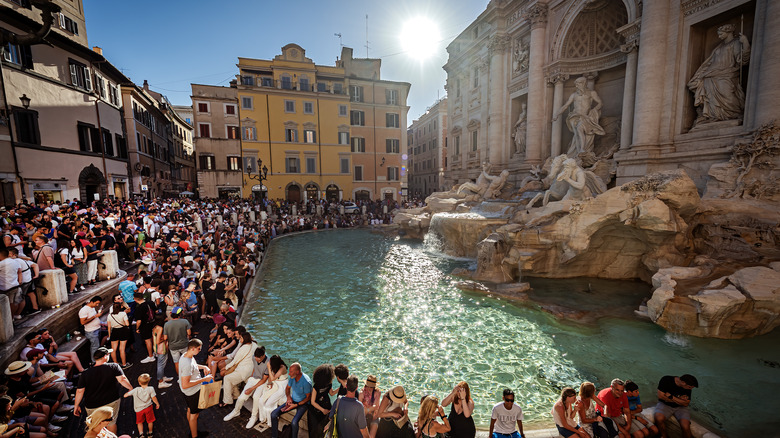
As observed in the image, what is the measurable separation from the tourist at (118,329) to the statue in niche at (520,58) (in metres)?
22.4

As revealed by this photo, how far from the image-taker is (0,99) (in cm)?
1370

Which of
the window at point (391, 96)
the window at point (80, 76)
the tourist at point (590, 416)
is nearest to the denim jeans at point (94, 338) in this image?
the tourist at point (590, 416)

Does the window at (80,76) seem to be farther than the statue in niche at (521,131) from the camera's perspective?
No

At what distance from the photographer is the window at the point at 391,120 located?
36.2m

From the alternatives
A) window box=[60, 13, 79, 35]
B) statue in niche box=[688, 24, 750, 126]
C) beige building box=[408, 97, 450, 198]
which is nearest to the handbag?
statue in niche box=[688, 24, 750, 126]

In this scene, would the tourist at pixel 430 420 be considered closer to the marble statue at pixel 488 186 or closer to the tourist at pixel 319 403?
the tourist at pixel 319 403

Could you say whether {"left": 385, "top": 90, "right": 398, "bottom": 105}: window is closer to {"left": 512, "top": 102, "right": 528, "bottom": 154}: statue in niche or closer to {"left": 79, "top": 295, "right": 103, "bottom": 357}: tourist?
{"left": 512, "top": 102, "right": 528, "bottom": 154}: statue in niche

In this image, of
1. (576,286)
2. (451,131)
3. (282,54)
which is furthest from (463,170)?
(282,54)

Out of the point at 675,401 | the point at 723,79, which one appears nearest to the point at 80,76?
the point at 675,401

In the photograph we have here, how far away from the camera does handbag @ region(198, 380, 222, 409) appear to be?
4.25 metres

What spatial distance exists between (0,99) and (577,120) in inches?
1030

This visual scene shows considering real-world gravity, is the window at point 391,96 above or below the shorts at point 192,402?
above

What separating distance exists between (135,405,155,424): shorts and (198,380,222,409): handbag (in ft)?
1.90

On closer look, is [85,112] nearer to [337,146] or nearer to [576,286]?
[337,146]
